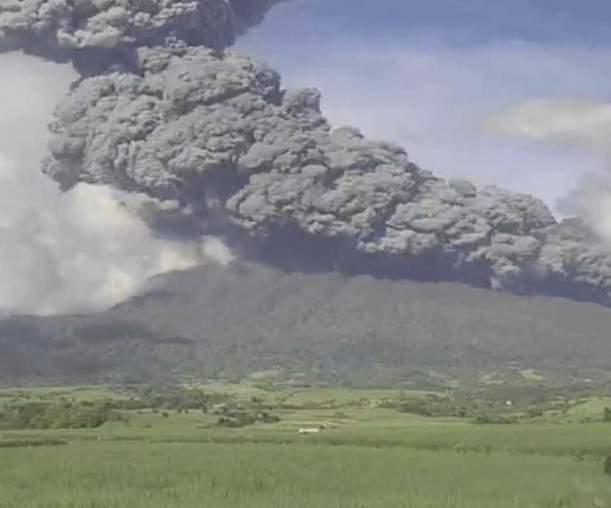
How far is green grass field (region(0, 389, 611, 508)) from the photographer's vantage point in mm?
27422

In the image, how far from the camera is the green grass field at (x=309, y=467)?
27422 millimetres

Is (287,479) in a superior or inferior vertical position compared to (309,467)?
inferior

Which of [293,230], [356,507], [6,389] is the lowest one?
[356,507]

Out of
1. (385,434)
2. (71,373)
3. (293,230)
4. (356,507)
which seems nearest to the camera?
(356,507)

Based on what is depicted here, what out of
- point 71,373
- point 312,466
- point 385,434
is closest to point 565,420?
point 385,434

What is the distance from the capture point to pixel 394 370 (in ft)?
594

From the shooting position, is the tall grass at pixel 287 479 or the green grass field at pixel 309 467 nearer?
the tall grass at pixel 287 479

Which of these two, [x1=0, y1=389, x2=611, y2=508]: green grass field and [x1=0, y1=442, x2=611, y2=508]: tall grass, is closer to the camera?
[x1=0, y1=442, x2=611, y2=508]: tall grass

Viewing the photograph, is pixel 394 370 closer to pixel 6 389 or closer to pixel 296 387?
pixel 296 387

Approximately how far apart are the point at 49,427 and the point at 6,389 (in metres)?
68.4

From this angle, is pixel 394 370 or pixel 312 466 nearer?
pixel 312 466

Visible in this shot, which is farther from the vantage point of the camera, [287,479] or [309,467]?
[309,467]

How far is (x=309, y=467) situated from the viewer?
37469 millimetres

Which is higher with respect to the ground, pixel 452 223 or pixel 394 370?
pixel 452 223
